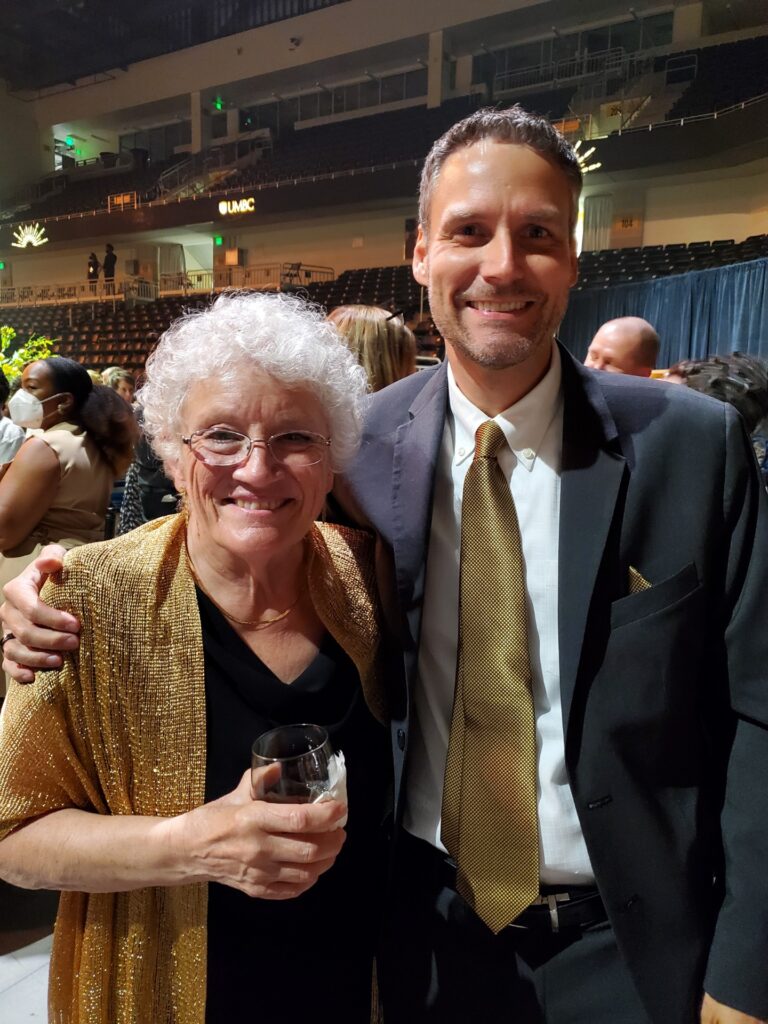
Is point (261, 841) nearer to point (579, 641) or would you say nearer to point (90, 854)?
point (90, 854)

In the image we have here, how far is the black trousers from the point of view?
1131 millimetres

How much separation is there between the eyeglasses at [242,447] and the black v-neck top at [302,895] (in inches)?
9.3

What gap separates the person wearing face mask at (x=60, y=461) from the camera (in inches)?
109

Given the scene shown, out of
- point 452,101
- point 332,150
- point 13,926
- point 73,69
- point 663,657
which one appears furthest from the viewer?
point 73,69

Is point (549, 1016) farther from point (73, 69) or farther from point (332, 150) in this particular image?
point (73, 69)

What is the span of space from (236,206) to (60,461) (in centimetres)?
1584

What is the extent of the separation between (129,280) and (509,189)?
19566 mm

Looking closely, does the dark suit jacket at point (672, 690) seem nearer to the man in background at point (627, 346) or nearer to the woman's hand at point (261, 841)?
the woman's hand at point (261, 841)

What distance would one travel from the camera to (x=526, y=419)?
117 centimetres

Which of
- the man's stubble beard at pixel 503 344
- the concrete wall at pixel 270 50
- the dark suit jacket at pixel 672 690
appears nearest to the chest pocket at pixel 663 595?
the dark suit jacket at pixel 672 690

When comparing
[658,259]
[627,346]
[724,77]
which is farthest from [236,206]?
[627,346]

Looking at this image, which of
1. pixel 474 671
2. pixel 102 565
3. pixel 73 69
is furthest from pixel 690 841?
pixel 73 69

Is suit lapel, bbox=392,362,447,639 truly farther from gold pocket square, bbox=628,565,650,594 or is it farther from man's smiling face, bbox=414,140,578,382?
gold pocket square, bbox=628,565,650,594

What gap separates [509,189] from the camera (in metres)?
1.10
